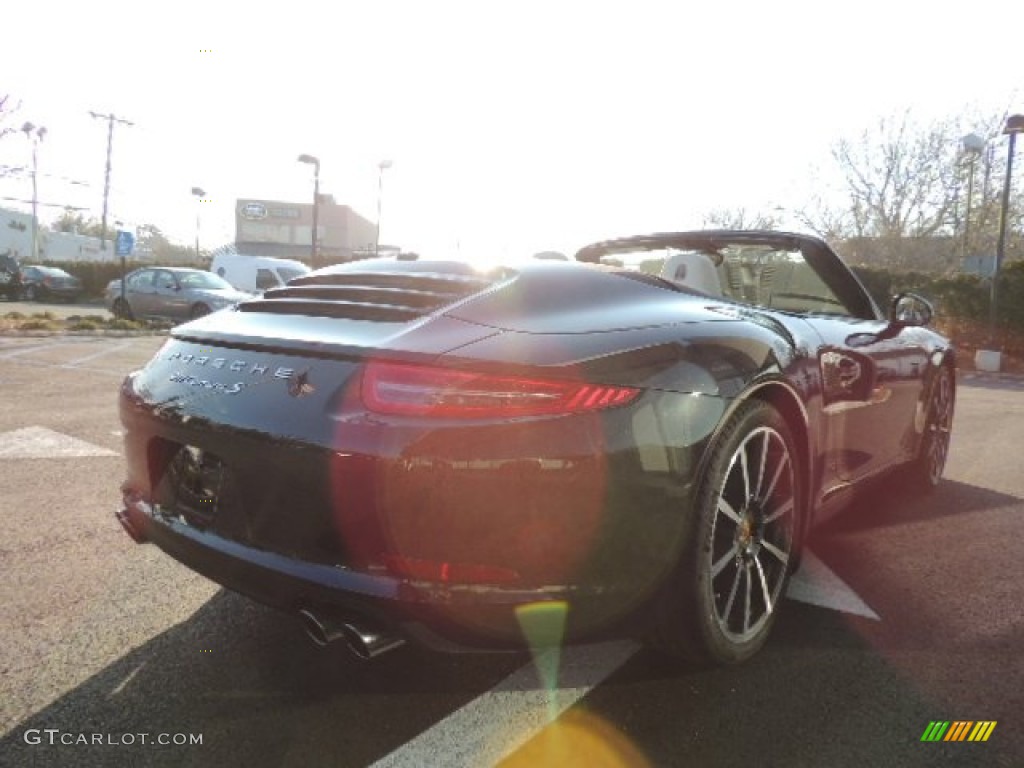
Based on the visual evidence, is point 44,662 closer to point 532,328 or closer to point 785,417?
point 532,328

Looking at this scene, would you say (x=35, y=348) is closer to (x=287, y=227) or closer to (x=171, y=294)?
(x=171, y=294)

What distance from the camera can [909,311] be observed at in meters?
3.95

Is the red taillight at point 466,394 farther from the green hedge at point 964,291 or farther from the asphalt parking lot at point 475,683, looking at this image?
the green hedge at point 964,291

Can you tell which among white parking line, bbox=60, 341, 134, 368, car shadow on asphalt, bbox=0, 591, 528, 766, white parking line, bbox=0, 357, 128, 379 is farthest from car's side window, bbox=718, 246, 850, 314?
white parking line, bbox=60, 341, 134, 368

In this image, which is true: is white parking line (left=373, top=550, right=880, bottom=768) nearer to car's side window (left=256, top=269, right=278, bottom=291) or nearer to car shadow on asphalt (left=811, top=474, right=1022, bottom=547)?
car shadow on asphalt (left=811, top=474, right=1022, bottom=547)

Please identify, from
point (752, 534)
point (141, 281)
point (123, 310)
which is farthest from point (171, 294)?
point (752, 534)

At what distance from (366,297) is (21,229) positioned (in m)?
75.9

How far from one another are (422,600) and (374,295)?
927mm

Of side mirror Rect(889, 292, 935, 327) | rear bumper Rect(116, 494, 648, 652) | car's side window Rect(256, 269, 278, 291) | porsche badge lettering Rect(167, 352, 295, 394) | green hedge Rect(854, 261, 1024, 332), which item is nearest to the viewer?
rear bumper Rect(116, 494, 648, 652)

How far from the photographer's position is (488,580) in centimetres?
170

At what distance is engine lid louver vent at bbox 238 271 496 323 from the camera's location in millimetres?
2064

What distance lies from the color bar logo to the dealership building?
89.2 metres

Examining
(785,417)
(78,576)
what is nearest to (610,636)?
(785,417)

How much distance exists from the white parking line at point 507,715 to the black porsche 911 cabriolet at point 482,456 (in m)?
0.27
